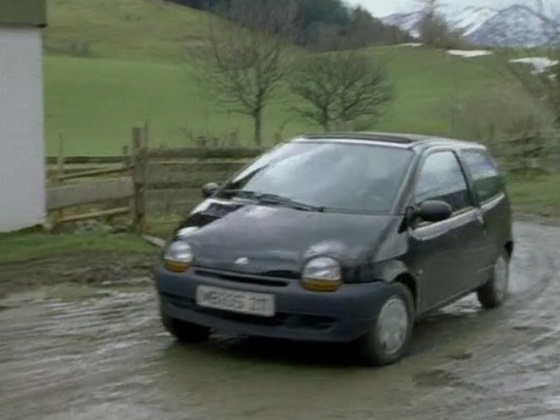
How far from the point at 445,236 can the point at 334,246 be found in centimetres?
147

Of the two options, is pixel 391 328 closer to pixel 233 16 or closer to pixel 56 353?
pixel 56 353

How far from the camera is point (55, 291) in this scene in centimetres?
1112

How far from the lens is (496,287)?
10.6m

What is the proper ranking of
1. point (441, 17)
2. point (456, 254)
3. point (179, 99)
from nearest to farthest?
point (456, 254) → point (179, 99) → point (441, 17)

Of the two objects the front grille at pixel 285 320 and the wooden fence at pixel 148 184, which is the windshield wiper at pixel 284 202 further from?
the wooden fence at pixel 148 184

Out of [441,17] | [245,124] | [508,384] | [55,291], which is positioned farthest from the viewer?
[441,17]

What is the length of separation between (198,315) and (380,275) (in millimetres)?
1299

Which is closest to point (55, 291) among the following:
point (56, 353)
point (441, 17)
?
point (56, 353)

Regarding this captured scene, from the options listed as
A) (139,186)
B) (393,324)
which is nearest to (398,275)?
(393,324)

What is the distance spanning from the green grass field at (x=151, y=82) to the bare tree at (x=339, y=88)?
1721mm

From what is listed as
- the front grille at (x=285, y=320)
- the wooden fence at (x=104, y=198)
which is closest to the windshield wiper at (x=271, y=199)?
the front grille at (x=285, y=320)

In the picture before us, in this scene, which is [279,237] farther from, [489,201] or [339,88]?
[339,88]

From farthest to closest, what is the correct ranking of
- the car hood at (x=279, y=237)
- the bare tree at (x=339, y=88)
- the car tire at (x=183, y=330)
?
the bare tree at (x=339, y=88) → the car tire at (x=183, y=330) → the car hood at (x=279, y=237)

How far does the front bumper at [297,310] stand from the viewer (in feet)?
25.8
